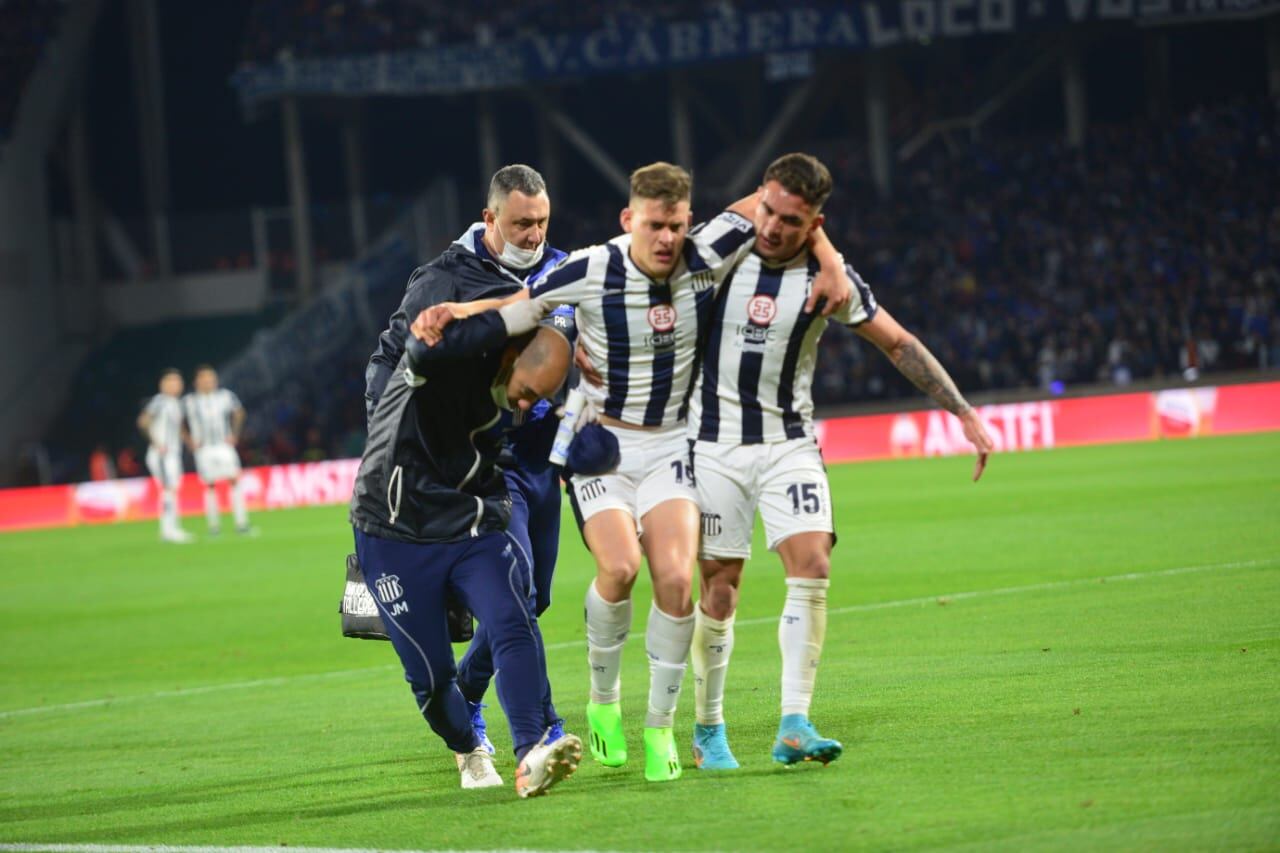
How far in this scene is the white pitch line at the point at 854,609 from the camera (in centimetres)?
1123

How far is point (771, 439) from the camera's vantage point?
676cm

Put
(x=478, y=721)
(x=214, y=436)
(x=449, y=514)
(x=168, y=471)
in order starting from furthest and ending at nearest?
1. (x=214, y=436)
2. (x=168, y=471)
3. (x=478, y=721)
4. (x=449, y=514)

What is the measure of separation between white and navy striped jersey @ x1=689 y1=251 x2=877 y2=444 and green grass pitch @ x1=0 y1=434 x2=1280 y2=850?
126cm

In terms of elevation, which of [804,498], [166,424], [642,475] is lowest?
[166,424]

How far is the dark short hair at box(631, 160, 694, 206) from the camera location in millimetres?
6320

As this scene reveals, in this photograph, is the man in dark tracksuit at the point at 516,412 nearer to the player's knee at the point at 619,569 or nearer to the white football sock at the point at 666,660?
→ the player's knee at the point at 619,569

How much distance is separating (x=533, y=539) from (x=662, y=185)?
201cm

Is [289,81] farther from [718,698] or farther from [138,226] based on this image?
[718,698]

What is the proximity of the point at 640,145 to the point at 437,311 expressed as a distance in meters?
38.3

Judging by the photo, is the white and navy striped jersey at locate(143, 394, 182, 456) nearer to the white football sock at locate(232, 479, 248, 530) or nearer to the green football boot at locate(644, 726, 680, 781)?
the white football sock at locate(232, 479, 248, 530)

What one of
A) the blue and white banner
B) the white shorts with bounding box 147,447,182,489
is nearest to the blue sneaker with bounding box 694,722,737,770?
the white shorts with bounding box 147,447,182,489

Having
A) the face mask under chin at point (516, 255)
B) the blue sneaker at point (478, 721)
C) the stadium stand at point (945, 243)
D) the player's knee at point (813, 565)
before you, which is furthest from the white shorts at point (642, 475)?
the stadium stand at point (945, 243)

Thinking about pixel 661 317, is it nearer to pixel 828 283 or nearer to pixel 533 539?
pixel 828 283

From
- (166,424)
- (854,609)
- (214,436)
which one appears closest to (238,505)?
(214,436)
